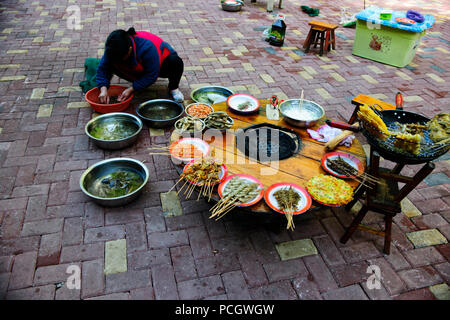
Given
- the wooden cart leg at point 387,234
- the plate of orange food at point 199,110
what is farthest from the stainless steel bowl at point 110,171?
the wooden cart leg at point 387,234

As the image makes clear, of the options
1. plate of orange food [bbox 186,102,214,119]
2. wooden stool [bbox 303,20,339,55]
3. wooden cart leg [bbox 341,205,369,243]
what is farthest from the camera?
wooden stool [bbox 303,20,339,55]

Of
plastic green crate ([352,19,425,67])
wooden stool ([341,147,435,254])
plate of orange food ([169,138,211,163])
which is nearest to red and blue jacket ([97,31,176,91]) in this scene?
plate of orange food ([169,138,211,163])

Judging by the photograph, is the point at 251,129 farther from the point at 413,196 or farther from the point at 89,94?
the point at 89,94

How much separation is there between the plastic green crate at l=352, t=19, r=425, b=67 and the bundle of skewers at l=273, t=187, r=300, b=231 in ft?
17.4

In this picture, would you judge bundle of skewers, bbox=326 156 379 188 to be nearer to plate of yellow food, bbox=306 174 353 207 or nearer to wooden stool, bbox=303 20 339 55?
plate of yellow food, bbox=306 174 353 207

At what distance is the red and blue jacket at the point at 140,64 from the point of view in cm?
434

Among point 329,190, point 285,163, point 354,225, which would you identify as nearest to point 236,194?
point 285,163

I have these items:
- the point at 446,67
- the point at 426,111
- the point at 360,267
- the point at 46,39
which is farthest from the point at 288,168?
the point at 46,39

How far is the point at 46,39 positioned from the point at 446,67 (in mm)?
9017

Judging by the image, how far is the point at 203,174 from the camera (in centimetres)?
272

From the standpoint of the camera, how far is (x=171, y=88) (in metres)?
5.05

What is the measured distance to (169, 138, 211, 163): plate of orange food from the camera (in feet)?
9.70

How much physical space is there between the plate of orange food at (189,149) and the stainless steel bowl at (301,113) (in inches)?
40.5

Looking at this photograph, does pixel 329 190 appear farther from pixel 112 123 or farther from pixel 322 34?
pixel 322 34
